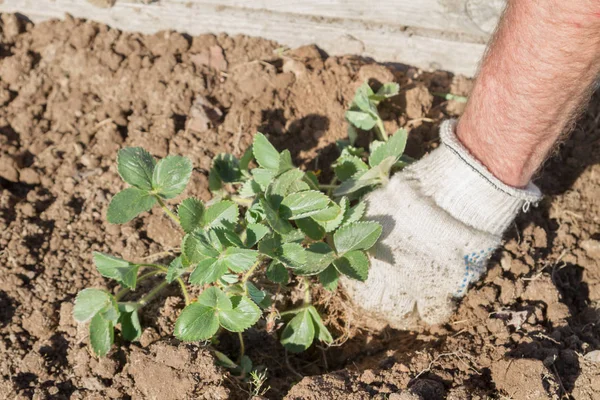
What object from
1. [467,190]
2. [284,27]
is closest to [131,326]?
[467,190]

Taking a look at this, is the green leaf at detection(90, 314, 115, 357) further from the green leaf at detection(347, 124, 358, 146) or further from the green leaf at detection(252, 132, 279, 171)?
→ the green leaf at detection(347, 124, 358, 146)

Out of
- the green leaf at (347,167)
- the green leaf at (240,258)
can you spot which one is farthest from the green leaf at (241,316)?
the green leaf at (347,167)

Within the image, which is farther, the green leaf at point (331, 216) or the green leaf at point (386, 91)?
the green leaf at point (386, 91)

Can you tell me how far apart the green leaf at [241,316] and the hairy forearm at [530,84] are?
2.42ft

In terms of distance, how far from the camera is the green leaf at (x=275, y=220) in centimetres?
168

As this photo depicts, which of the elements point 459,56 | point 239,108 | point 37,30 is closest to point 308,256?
point 239,108

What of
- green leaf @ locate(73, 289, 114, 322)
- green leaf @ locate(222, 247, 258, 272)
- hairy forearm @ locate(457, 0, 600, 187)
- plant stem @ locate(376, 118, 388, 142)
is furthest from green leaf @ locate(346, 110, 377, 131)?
green leaf @ locate(73, 289, 114, 322)

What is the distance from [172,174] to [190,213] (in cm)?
14

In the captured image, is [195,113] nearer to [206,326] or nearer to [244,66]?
[244,66]

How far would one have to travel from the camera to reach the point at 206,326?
1.63 metres

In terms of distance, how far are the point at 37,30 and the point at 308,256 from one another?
148cm

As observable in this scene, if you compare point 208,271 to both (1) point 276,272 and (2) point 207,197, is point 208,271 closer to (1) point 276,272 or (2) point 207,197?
(1) point 276,272

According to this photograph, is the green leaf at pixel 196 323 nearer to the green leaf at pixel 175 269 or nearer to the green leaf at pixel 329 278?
the green leaf at pixel 175 269

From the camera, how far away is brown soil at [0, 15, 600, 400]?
68.2 inches
